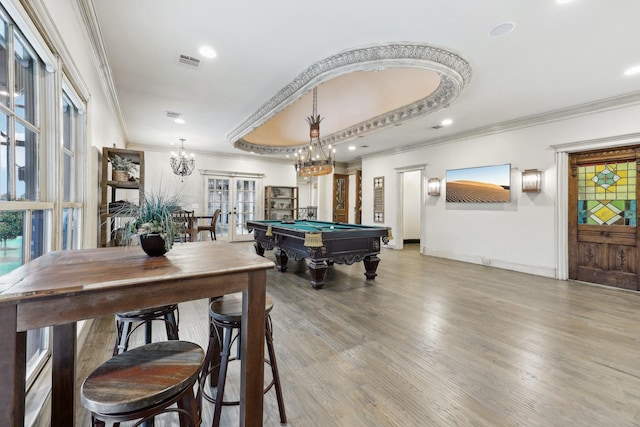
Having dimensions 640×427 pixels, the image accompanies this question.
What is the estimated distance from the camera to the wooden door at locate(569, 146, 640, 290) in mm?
4133

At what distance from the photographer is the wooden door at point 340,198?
33.9 ft

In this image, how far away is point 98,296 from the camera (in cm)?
94

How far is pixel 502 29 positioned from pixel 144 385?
12.1 feet

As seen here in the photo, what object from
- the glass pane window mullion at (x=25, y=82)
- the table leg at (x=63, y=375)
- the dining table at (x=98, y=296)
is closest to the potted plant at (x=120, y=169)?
the glass pane window mullion at (x=25, y=82)

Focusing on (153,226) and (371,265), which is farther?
(371,265)

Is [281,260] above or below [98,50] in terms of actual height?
below

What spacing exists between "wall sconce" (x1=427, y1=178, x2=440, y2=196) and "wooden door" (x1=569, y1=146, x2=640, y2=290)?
2401 millimetres

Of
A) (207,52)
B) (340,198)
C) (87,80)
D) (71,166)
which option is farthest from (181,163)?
(340,198)

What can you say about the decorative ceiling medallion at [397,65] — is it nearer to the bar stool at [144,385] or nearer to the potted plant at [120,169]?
the potted plant at [120,169]

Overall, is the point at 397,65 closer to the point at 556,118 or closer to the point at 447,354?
the point at 447,354

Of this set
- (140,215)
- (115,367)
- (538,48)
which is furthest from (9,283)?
(538,48)

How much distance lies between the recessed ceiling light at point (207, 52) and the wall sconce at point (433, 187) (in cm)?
536

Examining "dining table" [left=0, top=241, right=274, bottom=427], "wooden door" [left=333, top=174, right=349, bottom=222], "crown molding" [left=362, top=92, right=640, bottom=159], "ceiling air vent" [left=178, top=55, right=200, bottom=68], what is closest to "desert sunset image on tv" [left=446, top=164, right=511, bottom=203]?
"crown molding" [left=362, top=92, right=640, bottom=159]

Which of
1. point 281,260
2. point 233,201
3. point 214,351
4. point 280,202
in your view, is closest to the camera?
point 214,351
